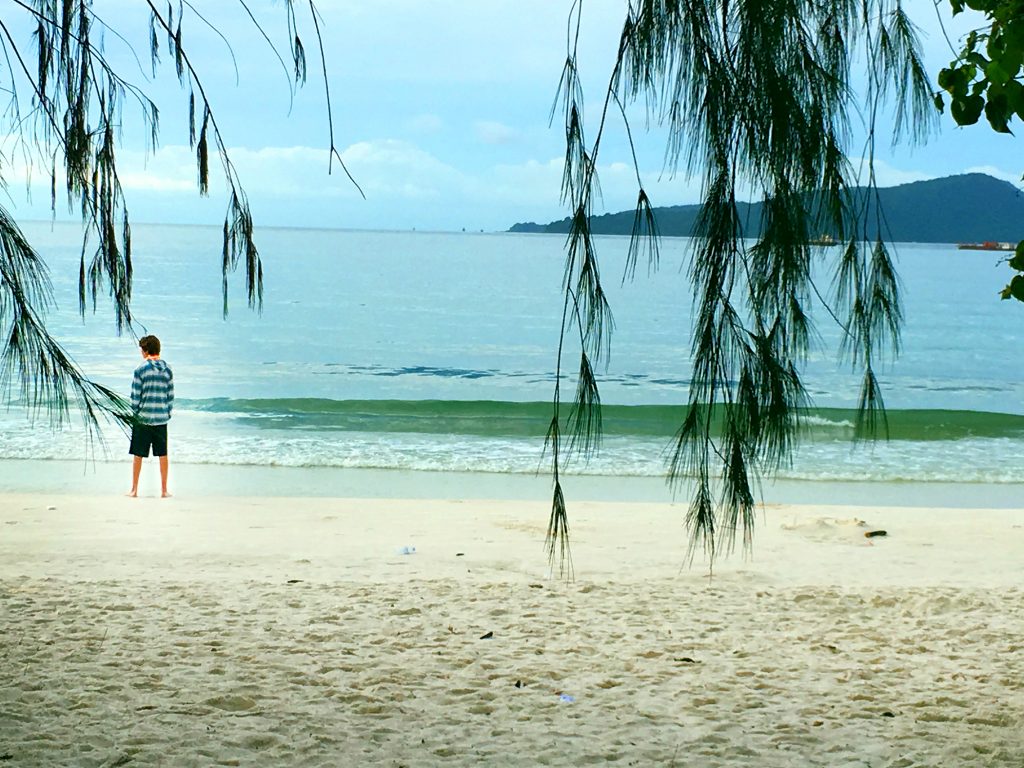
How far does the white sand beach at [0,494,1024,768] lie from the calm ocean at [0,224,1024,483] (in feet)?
3.59

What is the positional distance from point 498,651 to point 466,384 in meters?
19.3

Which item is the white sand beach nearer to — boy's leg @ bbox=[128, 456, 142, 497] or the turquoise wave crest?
boy's leg @ bbox=[128, 456, 142, 497]

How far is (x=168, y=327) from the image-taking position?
3650 cm

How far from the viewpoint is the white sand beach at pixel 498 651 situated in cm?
386

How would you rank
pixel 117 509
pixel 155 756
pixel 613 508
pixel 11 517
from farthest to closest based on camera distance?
1. pixel 613 508
2. pixel 117 509
3. pixel 11 517
4. pixel 155 756

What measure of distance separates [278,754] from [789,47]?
2.72 metres

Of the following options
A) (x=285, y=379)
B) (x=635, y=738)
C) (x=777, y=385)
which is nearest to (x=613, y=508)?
(x=635, y=738)

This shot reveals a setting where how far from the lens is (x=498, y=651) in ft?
16.7

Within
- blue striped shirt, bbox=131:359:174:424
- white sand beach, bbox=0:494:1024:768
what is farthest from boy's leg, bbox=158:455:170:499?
white sand beach, bbox=0:494:1024:768

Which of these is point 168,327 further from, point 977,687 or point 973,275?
point 973,275

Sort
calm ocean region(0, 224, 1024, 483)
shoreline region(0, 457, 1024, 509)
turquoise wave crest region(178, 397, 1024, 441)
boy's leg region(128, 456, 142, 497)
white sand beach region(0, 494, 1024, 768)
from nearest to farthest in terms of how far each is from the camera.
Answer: white sand beach region(0, 494, 1024, 768) → boy's leg region(128, 456, 142, 497) → shoreline region(0, 457, 1024, 509) → calm ocean region(0, 224, 1024, 483) → turquoise wave crest region(178, 397, 1024, 441)

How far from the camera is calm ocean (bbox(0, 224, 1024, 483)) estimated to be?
15.1 meters

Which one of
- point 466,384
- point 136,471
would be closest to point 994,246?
point 136,471

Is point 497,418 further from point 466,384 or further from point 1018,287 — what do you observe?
point 1018,287
